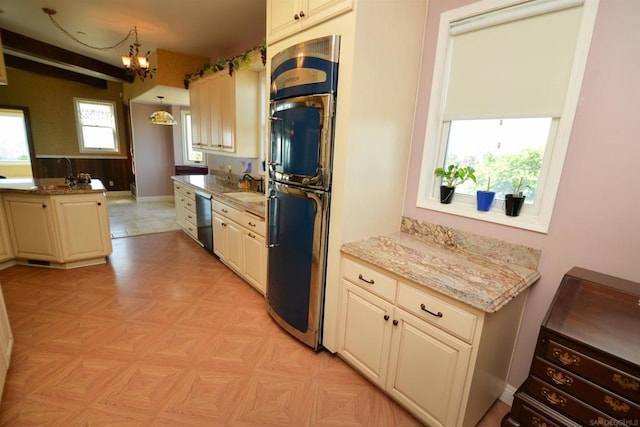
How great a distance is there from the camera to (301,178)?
194 centimetres

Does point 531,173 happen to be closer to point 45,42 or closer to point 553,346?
point 553,346

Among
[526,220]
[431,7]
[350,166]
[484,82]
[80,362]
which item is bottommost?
[80,362]

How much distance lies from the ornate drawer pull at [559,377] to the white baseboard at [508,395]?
745 mm

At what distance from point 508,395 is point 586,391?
0.82 meters

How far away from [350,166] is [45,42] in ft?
19.6

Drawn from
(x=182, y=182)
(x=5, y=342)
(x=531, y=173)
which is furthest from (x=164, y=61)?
(x=531, y=173)

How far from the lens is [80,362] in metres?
1.95

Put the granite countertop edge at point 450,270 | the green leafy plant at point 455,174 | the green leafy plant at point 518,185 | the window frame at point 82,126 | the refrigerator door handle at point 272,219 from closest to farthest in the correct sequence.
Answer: the granite countertop edge at point 450,270, the green leafy plant at point 518,185, the green leafy plant at point 455,174, the refrigerator door handle at point 272,219, the window frame at point 82,126

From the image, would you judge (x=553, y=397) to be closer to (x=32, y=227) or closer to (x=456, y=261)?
(x=456, y=261)

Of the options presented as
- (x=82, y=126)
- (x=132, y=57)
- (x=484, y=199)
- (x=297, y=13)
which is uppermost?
(x=132, y=57)

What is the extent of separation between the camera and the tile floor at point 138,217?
4832mm

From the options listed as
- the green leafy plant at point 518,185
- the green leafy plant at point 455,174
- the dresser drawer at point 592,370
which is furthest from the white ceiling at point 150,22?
the dresser drawer at point 592,370

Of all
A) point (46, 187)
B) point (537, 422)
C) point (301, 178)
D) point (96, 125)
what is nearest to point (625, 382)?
point (537, 422)

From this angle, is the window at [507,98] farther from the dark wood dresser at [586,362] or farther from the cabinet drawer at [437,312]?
the cabinet drawer at [437,312]
